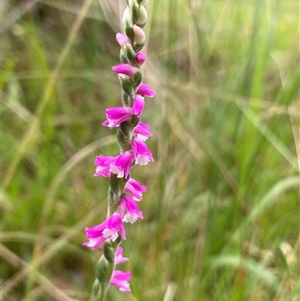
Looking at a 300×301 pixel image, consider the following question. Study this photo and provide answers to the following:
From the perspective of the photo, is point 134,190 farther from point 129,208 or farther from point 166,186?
point 166,186

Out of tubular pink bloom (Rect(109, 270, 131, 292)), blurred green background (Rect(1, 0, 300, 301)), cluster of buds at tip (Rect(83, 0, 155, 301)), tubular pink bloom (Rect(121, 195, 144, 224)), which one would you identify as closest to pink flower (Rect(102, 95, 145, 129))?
cluster of buds at tip (Rect(83, 0, 155, 301))

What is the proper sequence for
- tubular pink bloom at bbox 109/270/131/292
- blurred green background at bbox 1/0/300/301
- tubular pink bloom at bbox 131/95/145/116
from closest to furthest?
tubular pink bloom at bbox 131/95/145/116 < tubular pink bloom at bbox 109/270/131/292 < blurred green background at bbox 1/0/300/301

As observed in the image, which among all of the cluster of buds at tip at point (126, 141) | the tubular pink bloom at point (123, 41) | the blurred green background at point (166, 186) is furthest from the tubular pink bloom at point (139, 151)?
the blurred green background at point (166, 186)

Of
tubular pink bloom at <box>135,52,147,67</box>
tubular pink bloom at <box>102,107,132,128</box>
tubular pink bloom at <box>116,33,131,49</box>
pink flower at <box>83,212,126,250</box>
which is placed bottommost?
pink flower at <box>83,212,126,250</box>

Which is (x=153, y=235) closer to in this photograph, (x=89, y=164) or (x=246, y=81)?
(x=89, y=164)

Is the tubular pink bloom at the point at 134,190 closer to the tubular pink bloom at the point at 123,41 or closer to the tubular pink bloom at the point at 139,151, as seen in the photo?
the tubular pink bloom at the point at 139,151

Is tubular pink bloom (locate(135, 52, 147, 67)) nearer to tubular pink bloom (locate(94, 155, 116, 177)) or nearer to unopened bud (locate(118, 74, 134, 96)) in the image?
unopened bud (locate(118, 74, 134, 96))
